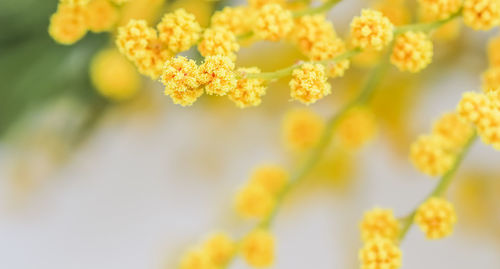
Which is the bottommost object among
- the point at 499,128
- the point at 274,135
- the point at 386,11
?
the point at 499,128

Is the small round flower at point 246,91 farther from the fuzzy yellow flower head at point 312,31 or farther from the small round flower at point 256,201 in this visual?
the small round flower at point 256,201

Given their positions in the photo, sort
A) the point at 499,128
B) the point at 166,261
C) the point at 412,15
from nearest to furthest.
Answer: the point at 499,128 → the point at 412,15 → the point at 166,261

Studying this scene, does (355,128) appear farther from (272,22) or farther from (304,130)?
(272,22)

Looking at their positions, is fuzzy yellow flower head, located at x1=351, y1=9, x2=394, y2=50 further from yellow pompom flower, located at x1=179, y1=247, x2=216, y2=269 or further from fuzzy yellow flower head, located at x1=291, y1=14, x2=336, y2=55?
yellow pompom flower, located at x1=179, y1=247, x2=216, y2=269

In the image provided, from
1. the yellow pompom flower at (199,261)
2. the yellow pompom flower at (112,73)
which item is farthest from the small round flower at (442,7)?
the yellow pompom flower at (112,73)

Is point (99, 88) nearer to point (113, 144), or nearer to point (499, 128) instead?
point (113, 144)

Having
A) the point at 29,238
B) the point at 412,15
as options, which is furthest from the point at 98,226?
the point at 412,15
